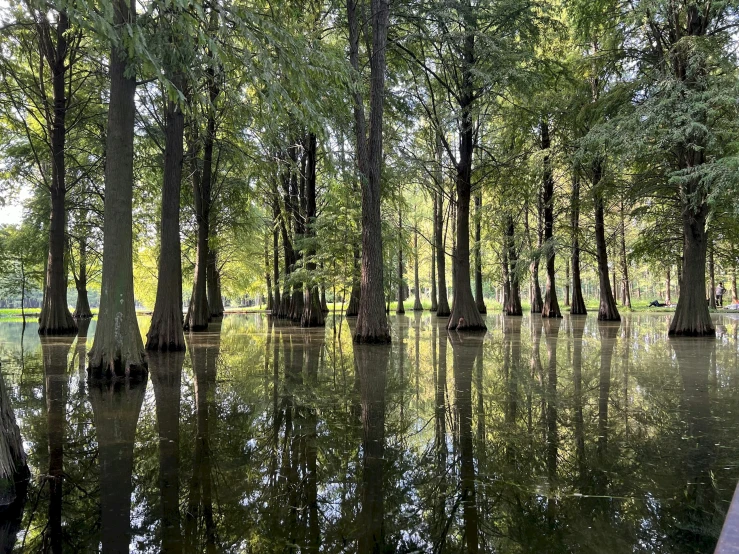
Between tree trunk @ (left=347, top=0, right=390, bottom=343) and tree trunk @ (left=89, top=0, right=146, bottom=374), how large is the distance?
6.37 meters

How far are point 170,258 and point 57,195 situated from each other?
7293 millimetres

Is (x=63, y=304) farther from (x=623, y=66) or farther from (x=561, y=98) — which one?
(x=623, y=66)

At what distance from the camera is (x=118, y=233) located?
8273 millimetres

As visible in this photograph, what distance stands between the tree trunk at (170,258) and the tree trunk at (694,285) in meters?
14.4

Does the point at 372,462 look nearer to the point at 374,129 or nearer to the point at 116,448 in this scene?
the point at 116,448

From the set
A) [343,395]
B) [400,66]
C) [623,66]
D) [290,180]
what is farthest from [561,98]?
[343,395]

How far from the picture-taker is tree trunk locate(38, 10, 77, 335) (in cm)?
1589

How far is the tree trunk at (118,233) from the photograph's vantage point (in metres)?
8.09

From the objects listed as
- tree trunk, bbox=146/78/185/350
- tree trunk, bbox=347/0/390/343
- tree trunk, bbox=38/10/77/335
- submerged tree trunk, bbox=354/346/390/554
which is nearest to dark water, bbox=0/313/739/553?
submerged tree trunk, bbox=354/346/390/554

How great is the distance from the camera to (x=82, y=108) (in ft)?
56.6

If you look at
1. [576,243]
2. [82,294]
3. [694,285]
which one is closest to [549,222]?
[576,243]

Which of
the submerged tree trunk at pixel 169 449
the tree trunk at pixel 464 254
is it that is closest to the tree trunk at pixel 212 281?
the tree trunk at pixel 464 254

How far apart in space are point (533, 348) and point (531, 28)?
10356mm

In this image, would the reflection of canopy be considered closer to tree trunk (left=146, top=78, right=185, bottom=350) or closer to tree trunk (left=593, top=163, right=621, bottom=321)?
tree trunk (left=146, top=78, right=185, bottom=350)
